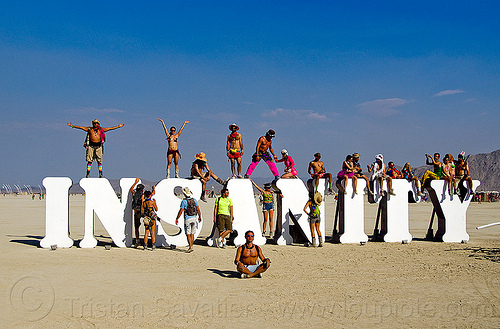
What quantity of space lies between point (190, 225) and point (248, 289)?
4598 millimetres

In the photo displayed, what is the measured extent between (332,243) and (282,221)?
1838 millimetres

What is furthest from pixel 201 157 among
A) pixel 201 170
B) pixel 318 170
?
pixel 318 170

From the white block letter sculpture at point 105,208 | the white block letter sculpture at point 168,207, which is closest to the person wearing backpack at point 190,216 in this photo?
the white block letter sculpture at point 168,207

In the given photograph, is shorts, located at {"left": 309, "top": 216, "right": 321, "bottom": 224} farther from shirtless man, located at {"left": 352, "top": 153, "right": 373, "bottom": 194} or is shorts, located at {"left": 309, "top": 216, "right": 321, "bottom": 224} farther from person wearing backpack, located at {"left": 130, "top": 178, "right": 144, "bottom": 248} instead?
person wearing backpack, located at {"left": 130, "top": 178, "right": 144, "bottom": 248}

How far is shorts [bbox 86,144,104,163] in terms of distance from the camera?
1402 centimetres

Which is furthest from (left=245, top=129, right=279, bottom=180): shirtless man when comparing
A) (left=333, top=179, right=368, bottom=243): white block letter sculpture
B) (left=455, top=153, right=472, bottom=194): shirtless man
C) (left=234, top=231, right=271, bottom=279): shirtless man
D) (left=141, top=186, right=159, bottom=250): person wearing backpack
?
(left=455, top=153, right=472, bottom=194): shirtless man

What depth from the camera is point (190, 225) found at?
12805 millimetres

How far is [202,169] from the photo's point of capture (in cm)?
1473

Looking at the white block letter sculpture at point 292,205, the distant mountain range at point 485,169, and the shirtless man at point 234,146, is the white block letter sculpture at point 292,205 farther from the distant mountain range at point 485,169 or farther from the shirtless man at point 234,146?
the distant mountain range at point 485,169

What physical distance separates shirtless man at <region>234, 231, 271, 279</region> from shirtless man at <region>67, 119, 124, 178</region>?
636cm

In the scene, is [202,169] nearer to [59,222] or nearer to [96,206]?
[96,206]

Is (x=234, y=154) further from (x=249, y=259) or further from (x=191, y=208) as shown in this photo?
(x=249, y=259)

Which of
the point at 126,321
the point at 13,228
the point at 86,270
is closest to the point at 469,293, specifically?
the point at 126,321

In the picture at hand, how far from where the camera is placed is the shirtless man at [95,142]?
45.7 ft
